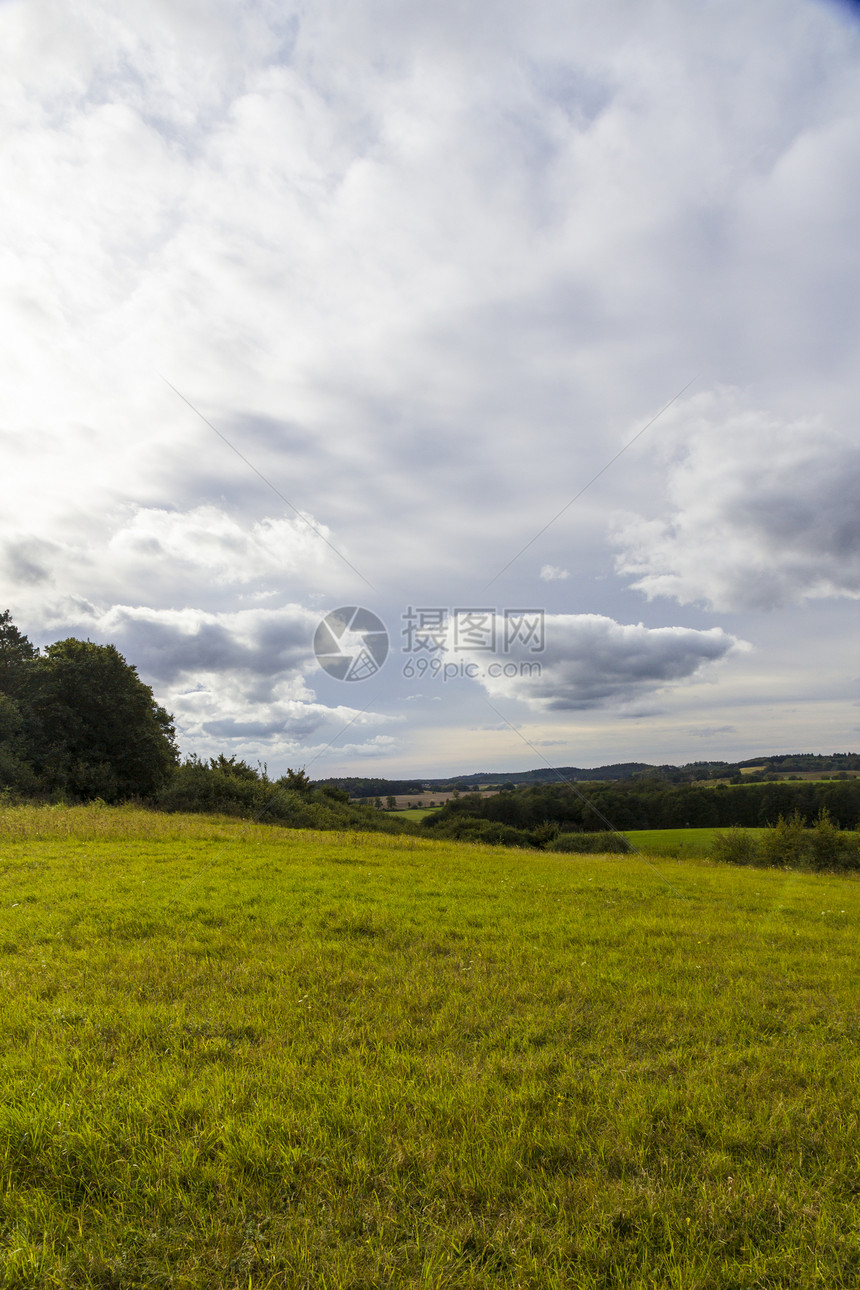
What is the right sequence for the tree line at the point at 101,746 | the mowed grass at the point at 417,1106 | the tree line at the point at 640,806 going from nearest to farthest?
the mowed grass at the point at 417,1106
the tree line at the point at 101,746
the tree line at the point at 640,806

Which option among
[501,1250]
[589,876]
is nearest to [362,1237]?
[501,1250]

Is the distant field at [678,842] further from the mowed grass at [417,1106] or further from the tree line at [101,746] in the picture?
the mowed grass at [417,1106]

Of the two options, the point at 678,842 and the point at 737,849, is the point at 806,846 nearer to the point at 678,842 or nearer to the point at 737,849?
the point at 737,849

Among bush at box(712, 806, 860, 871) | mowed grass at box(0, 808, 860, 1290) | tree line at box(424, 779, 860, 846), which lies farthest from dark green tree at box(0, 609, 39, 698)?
bush at box(712, 806, 860, 871)

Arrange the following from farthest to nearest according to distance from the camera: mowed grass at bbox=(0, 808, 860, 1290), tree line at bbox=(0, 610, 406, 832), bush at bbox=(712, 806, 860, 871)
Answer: bush at bbox=(712, 806, 860, 871) < tree line at bbox=(0, 610, 406, 832) < mowed grass at bbox=(0, 808, 860, 1290)

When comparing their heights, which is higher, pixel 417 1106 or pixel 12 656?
pixel 12 656

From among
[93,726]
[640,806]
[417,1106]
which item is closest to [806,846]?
[640,806]

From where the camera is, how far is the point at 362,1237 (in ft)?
10.9

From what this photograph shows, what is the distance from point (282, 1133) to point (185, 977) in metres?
3.52

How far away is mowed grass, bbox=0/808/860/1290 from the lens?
3240 millimetres

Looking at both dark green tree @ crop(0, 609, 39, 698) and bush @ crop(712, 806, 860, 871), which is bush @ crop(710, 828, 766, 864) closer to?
bush @ crop(712, 806, 860, 871)

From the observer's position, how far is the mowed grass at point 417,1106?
3240mm

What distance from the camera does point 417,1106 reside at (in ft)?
14.9

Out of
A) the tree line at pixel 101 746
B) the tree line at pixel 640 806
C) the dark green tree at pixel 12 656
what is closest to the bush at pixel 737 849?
the tree line at pixel 640 806
